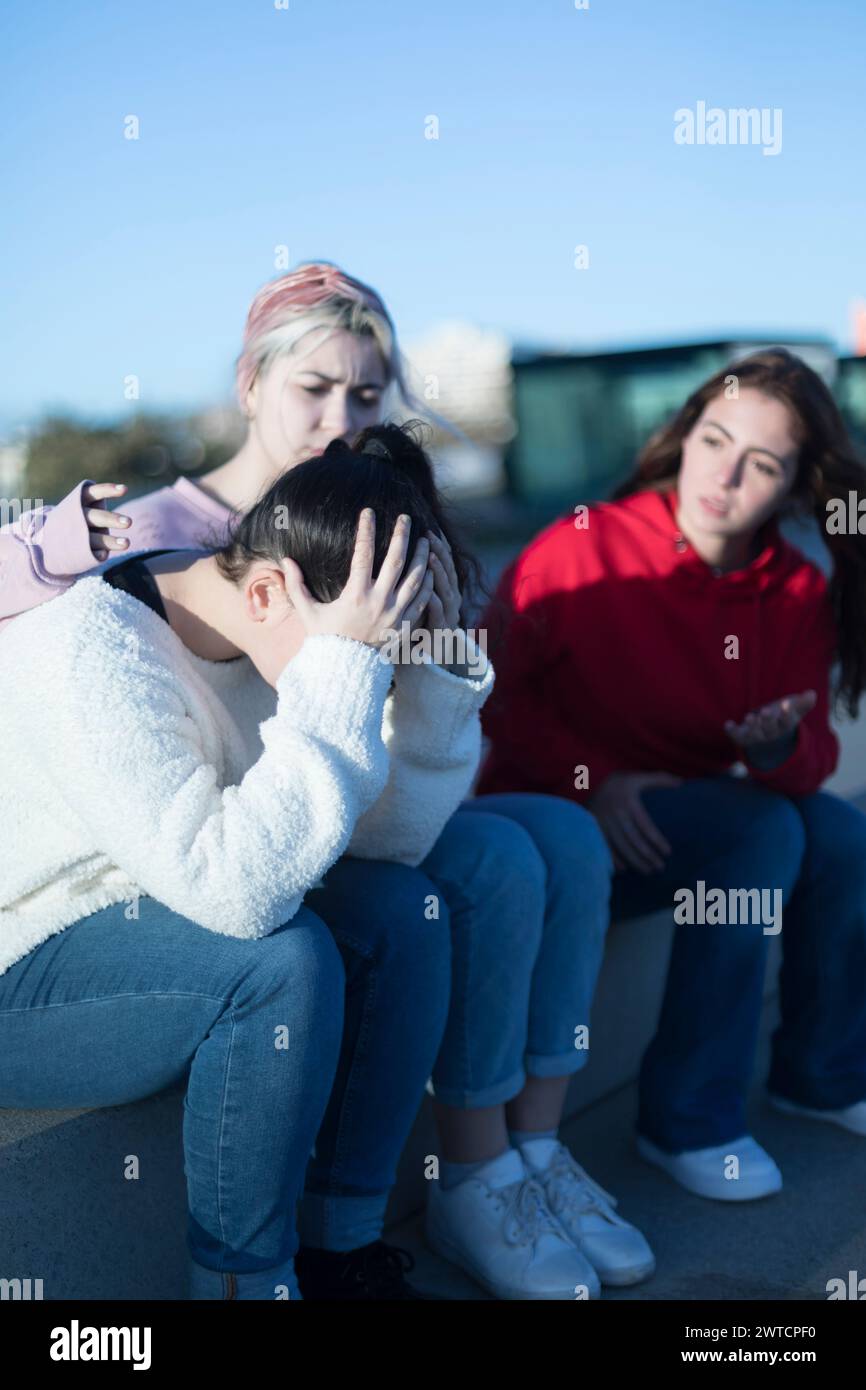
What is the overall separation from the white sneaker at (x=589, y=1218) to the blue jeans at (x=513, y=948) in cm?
15

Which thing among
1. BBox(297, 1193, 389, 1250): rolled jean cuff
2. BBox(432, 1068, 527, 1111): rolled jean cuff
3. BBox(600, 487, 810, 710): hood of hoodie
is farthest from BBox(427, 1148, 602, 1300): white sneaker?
BBox(600, 487, 810, 710): hood of hoodie

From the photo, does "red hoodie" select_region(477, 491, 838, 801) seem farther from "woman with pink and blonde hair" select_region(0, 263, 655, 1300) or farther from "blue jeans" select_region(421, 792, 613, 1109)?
"blue jeans" select_region(421, 792, 613, 1109)

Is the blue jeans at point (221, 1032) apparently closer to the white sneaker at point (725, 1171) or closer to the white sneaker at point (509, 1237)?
the white sneaker at point (509, 1237)

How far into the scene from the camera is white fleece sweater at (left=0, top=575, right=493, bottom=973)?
1.82 meters

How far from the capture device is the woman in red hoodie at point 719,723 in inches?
106

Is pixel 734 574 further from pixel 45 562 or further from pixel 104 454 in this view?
pixel 104 454

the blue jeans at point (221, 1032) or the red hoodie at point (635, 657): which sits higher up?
the red hoodie at point (635, 657)

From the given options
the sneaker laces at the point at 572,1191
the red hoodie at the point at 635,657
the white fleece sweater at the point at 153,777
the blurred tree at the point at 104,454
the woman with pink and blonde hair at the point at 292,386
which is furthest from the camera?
the blurred tree at the point at 104,454

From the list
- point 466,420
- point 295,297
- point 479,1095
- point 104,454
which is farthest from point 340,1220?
point 466,420

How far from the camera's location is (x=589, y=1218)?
2.36 metres

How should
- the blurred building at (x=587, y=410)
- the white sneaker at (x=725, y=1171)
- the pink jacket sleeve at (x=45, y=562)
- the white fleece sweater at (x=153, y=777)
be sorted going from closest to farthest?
the white fleece sweater at (x=153, y=777)
the pink jacket sleeve at (x=45, y=562)
the white sneaker at (x=725, y=1171)
the blurred building at (x=587, y=410)

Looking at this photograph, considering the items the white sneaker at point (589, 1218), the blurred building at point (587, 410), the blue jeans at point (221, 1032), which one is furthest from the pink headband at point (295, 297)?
the blurred building at point (587, 410)

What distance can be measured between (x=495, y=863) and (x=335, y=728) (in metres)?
0.46
